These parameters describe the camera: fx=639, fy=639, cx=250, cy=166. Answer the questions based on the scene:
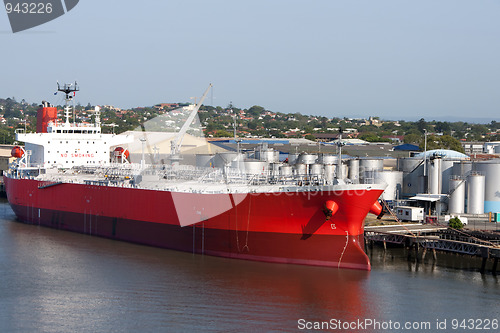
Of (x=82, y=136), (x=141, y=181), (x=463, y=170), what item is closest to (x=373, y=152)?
(x=463, y=170)

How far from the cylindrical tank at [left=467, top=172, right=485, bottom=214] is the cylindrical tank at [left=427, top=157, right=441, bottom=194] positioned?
2.30 m

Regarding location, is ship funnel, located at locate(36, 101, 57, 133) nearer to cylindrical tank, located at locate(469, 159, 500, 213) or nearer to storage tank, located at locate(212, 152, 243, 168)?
storage tank, located at locate(212, 152, 243, 168)

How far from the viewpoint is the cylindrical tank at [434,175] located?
33.9 meters

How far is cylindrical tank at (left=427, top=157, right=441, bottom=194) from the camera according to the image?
33.9 meters

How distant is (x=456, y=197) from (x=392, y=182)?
171 inches

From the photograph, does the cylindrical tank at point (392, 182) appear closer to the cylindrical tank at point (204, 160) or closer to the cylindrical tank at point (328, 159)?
the cylindrical tank at point (328, 159)

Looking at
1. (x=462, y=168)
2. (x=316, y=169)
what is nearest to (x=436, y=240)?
(x=462, y=168)

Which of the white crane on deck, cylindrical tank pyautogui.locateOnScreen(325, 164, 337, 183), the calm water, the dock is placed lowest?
the calm water

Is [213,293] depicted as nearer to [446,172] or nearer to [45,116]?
[446,172]

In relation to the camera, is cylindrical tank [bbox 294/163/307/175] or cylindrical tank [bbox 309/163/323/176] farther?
cylindrical tank [bbox 294/163/307/175]

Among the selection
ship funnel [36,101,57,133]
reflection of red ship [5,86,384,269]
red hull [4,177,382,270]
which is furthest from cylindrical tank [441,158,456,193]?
ship funnel [36,101,57,133]

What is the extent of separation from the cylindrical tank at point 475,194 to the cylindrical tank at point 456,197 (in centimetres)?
30

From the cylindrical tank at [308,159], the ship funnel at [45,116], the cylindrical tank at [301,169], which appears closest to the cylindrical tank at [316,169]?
the cylindrical tank at [301,169]

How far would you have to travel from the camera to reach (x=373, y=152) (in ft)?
186
